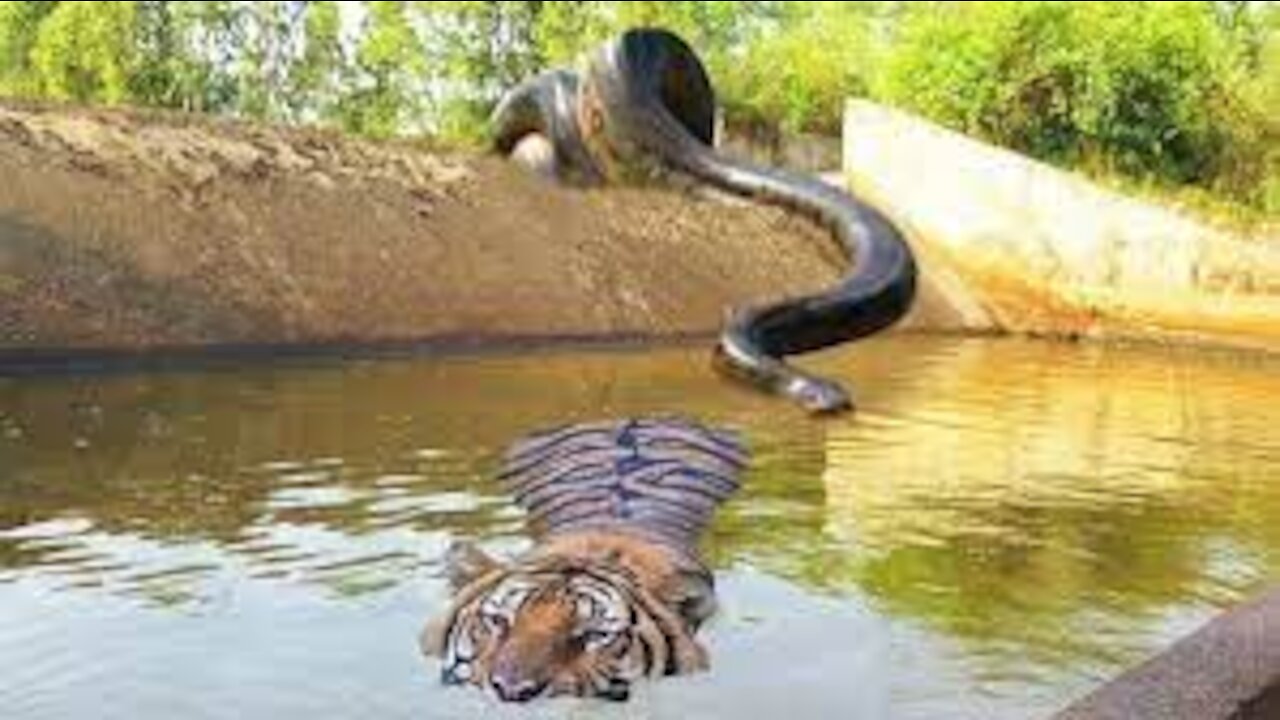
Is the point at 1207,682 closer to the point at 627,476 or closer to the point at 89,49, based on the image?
the point at 627,476

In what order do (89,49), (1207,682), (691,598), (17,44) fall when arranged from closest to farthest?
(1207,682)
(691,598)
(89,49)
(17,44)

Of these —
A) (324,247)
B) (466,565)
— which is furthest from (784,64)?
(466,565)

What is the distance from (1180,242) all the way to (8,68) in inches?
696

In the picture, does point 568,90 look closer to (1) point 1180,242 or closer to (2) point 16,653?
(1) point 1180,242

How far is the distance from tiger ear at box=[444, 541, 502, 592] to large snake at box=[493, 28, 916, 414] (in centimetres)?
923

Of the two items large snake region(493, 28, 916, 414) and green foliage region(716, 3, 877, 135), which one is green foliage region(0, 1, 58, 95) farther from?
large snake region(493, 28, 916, 414)

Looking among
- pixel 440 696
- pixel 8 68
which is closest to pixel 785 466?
pixel 440 696

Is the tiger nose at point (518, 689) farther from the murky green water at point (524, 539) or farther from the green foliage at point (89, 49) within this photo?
the green foliage at point (89, 49)

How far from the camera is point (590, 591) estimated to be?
5.93m

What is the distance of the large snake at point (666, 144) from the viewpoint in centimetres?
1728

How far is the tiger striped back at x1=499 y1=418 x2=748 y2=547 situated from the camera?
7742 mm

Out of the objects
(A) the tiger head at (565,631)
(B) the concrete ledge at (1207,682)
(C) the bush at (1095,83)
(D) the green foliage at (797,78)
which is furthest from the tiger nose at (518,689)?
(D) the green foliage at (797,78)

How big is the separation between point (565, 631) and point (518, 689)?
303 mm

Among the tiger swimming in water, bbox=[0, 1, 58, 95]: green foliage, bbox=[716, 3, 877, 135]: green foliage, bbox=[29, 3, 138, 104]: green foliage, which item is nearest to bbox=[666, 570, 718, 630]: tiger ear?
the tiger swimming in water
